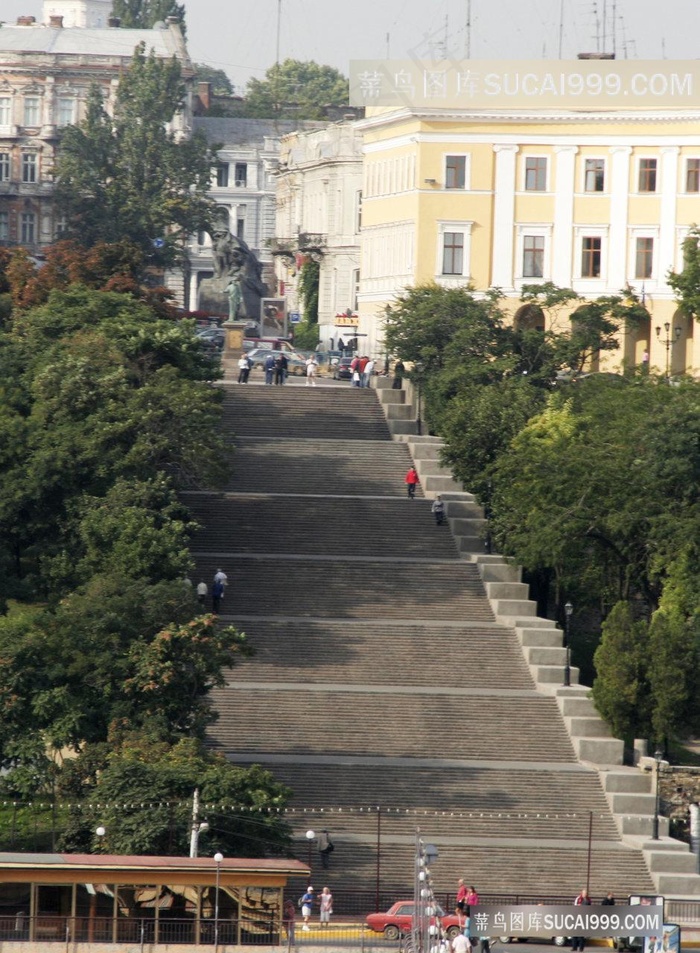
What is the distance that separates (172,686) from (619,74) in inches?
1990

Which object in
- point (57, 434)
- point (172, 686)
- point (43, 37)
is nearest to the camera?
point (172, 686)

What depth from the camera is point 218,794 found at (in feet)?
197

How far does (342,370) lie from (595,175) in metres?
14.2

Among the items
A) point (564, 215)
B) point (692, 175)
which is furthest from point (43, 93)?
point (692, 175)

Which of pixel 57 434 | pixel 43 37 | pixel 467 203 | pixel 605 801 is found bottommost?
pixel 605 801

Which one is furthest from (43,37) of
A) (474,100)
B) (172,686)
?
(172,686)

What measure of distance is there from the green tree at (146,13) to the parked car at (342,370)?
70.6 meters

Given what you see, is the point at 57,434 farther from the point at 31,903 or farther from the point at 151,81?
the point at 151,81

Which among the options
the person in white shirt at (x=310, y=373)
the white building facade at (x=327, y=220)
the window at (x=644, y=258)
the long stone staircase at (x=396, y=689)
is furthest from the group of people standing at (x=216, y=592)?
the white building facade at (x=327, y=220)

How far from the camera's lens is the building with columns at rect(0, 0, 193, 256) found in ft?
518

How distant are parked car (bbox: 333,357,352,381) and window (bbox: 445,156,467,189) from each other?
344 inches

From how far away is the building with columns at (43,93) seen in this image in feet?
518

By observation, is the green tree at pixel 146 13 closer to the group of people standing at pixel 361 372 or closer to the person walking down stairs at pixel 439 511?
the group of people standing at pixel 361 372

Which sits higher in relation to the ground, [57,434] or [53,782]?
[57,434]
